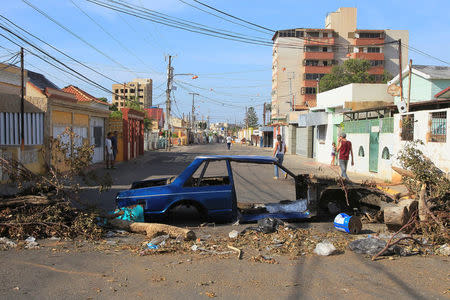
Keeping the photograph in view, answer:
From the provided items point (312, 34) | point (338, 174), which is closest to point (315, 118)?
point (338, 174)

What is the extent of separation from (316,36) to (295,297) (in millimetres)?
87063

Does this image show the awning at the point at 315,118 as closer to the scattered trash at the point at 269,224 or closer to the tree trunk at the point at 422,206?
the tree trunk at the point at 422,206

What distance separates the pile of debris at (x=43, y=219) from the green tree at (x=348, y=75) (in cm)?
6302

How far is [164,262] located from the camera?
586 cm

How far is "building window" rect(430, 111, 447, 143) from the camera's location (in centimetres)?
1327

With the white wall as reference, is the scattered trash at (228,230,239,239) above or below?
below

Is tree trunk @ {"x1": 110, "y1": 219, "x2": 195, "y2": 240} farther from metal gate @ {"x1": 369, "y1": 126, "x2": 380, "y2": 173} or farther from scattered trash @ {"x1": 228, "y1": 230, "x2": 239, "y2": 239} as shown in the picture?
metal gate @ {"x1": 369, "y1": 126, "x2": 380, "y2": 173}

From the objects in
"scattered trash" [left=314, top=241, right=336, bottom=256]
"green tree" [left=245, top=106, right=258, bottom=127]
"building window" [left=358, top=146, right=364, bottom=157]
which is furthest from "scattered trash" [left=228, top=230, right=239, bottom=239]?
"green tree" [left=245, top=106, right=258, bottom=127]

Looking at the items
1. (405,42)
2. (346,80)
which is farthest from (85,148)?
(405,42)

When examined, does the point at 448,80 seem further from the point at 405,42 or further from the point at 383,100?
the point at 405,42

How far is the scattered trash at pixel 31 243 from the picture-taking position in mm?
6477

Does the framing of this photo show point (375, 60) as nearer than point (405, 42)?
Yes

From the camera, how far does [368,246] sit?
20.8 ft

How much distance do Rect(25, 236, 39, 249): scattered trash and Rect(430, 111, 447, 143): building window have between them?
11.9 meters
